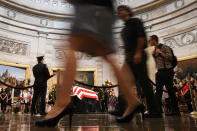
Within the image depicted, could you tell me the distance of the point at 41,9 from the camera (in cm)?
1299

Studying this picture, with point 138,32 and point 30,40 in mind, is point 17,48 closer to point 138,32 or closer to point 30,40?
point 30,40

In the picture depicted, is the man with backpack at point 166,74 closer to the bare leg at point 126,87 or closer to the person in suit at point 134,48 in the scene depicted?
the person in suit at point 134,48

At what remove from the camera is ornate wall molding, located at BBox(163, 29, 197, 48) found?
948 cm

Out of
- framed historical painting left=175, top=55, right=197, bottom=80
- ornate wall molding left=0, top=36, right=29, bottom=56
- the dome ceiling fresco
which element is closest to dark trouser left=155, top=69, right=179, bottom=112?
framed historical painting left=175, top=55, right=197, bottom=80

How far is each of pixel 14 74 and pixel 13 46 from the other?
1.88 meters

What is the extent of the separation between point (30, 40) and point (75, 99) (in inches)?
465

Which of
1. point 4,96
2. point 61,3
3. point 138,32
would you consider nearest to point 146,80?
point 138,32

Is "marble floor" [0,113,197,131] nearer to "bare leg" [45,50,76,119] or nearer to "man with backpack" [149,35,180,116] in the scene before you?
"bare leg" [45,50,76,119]

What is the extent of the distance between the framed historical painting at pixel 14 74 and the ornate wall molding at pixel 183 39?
367 inches

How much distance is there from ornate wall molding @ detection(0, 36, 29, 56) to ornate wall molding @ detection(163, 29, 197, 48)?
Result: 30.6 feet

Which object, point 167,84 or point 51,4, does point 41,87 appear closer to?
point 167,84

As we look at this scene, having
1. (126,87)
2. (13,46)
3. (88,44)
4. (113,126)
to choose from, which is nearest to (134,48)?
(126,87)

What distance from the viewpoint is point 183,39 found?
9.98 metres

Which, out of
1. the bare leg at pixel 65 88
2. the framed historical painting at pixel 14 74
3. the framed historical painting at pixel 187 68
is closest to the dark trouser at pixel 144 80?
the bare leg at pixel 65 88
